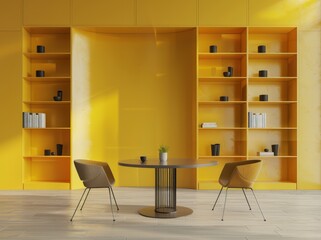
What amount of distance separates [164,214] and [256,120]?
288 centimetres

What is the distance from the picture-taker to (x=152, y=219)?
432 centimetres

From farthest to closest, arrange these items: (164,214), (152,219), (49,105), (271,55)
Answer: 1. (49,105)
2. (271,55)
3. (164,214)
4. (152,219)

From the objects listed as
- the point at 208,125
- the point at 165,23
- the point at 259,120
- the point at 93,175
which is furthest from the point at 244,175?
the point at 165,23

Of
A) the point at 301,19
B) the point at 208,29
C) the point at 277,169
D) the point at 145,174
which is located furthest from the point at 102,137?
the point at 301,19

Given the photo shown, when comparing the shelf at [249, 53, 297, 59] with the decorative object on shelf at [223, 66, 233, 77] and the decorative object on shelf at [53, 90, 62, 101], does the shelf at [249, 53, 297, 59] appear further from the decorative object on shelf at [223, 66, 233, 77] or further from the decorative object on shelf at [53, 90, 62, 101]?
the decorative object on shelf at [53, 90, 62, 101]

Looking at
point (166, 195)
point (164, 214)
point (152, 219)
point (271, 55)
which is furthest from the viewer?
point (271, 55)

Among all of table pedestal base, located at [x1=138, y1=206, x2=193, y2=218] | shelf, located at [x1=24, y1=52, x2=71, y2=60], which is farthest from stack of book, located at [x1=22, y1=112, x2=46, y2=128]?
table pedestal base, located at [x1=138, y1=206, x2=193, y2=218]

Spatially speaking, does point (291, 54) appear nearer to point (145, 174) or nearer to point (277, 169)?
point (277, 169)

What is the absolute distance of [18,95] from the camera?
652 cm

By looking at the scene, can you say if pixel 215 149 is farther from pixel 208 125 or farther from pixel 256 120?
pixel 256 120

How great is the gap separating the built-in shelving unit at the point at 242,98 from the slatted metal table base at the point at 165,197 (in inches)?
83.9

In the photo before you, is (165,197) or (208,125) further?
(208,125)

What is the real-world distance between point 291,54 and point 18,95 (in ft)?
15.8

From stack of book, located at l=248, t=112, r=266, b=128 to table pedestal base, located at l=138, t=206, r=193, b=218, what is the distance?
92.9 inches
